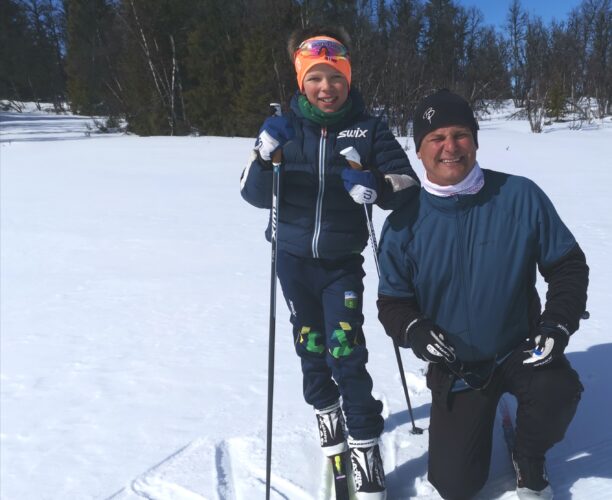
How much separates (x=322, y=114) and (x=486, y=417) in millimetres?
1256

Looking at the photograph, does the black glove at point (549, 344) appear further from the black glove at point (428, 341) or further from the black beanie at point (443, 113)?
the black beanie at point (443, 113)

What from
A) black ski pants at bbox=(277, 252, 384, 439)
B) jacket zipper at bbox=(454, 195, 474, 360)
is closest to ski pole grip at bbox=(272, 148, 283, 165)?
black ski pants at bbox=(277, 252, 384, 439)

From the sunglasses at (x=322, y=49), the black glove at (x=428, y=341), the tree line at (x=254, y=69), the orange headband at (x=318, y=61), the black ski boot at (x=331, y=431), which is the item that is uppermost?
the tree line at (x=254, y=69)

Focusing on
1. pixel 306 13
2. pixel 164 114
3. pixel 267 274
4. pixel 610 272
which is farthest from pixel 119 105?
pixel 610 272

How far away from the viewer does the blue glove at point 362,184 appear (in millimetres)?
1808

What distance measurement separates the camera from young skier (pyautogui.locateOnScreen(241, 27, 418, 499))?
2.00 meters

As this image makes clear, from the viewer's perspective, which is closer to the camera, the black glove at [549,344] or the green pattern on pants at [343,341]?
the black glove at [549,344]

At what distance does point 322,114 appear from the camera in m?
1.98

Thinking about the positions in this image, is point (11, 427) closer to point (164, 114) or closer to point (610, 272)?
point (610, 272)

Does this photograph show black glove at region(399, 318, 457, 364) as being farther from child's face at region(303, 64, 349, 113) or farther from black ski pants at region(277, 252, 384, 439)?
child's face at region(303, 64, 349, 113)

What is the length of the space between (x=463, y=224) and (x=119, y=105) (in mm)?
23866

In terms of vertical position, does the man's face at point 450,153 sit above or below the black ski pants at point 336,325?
above

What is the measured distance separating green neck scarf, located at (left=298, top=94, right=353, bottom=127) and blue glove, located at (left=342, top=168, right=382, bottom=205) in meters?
0.26

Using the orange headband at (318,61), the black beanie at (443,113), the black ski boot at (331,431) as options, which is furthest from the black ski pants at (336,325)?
the orange headband at (318,61)
